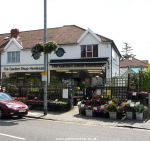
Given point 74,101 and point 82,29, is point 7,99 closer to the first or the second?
point 74,101

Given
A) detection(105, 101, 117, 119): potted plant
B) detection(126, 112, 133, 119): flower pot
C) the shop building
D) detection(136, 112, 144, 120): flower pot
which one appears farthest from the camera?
the shop building

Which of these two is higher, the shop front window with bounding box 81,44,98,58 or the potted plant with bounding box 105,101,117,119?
the shop front window with bounding box 81,44,98,58

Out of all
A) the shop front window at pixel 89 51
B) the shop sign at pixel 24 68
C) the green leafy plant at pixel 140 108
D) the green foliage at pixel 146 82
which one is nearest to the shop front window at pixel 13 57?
the shop sign at pixel 24 68

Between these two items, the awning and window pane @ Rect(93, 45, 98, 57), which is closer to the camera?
the awning

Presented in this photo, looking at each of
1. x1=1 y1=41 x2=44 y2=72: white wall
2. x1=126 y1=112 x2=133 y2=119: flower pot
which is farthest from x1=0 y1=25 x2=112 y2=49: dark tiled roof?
x1=126 y1=112 x2=133 y2=119: flower pot

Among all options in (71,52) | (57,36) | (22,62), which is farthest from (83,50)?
(22,62)

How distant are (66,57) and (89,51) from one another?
9.32ft

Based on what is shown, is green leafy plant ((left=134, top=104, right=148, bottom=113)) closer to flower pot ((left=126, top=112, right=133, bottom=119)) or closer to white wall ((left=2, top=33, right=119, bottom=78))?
flower pot ((left=126, top=112, right=133, bottom=119))

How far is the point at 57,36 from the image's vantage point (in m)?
42.9

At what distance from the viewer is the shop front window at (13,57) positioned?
43.8 m

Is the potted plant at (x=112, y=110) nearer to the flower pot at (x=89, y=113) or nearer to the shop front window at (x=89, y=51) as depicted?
the flower pot at (x=89, y=113)

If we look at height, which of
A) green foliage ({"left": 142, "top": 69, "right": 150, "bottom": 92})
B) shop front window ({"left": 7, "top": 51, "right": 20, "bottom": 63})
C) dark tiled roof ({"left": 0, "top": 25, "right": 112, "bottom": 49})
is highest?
dark tiled roof ({"left": 0, "top": 25, "right": 112, "bottom": 49})

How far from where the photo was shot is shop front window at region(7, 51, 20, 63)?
1726 inches

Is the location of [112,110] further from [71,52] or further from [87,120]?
[71,52]
